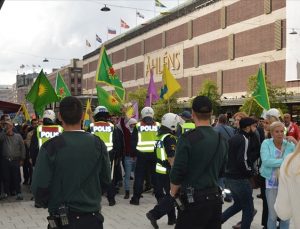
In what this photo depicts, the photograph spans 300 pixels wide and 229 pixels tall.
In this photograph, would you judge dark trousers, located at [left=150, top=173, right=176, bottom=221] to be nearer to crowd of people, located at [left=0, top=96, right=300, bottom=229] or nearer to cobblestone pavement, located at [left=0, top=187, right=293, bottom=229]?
crowd of people, located at [left=0, top=96, right=300, bottom=229]

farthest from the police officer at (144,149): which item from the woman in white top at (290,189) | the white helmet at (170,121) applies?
the woman in white top at (290,189)

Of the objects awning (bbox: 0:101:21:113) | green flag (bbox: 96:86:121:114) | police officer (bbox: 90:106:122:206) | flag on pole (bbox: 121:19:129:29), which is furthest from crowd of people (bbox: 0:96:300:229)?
flag on pole (bbox: 121:19:129:29)

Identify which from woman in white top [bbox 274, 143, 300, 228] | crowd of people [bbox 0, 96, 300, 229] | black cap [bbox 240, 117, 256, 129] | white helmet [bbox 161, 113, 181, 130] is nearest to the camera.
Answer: woman in white top [bbox 274, 143, 300, 228]

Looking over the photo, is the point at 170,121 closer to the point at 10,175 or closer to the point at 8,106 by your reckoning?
the point at 10,175

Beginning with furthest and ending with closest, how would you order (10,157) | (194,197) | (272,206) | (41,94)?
(41,94), (10,157), (272,206), (194,197)

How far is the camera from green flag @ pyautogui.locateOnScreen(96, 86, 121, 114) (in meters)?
14.9


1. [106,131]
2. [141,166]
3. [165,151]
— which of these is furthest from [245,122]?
[106,131]

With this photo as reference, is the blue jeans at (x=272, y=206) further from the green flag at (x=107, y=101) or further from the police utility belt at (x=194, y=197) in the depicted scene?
the green flag at (x=107, y=101)

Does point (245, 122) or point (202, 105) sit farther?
point (245, 122)

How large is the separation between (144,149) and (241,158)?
3.30 metres

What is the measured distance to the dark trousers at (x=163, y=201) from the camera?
754 cm

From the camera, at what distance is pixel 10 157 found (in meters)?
11.1

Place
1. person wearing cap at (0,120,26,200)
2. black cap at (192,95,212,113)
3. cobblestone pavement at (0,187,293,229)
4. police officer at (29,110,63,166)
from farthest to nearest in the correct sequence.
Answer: person wearing cap at (0,120,26,200)
police officer at (29,110,63,166)
cobblestone pavement at (0,187,293,229)
black cap at (192,95,212,113)

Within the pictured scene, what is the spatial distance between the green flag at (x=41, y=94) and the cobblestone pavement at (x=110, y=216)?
3.08 metres
